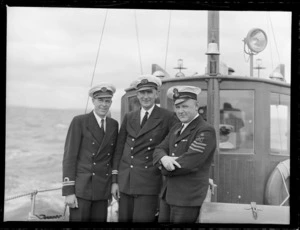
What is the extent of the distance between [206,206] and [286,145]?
953 millimetres

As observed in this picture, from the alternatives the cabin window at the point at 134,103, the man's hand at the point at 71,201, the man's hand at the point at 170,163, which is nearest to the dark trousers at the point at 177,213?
the man's hand at the point at 170,163

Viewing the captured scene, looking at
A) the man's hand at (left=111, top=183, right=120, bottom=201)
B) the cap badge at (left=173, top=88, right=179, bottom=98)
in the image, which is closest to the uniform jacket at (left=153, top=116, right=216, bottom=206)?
the cap badge at (left=173, top=88, right=179, bottom=98)

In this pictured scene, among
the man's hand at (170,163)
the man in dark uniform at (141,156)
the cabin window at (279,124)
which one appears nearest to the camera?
the man's hand at (170,163)

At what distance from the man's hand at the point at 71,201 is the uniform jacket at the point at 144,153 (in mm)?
433

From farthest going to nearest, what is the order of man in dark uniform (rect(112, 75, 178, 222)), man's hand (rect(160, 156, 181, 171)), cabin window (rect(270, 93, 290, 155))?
cabin window (rect(270, 93, 290, 155)) < man in dark uniform (rect(112, 75, 178, 222)) < man's hand (rect(160, 156, 181, 171))

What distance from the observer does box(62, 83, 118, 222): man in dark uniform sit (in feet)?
13.9

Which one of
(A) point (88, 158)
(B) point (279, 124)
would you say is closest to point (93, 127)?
(A) point (88, 158)

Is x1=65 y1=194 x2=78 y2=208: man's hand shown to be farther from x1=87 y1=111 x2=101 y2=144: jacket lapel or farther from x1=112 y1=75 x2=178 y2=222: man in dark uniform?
x1=87 y1=111 x2=101 y2=144: jacket lapel

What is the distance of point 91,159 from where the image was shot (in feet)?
13.9

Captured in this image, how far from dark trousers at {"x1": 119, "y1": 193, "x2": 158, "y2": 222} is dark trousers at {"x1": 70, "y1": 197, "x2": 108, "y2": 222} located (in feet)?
0.53

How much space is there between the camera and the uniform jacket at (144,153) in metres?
4.22

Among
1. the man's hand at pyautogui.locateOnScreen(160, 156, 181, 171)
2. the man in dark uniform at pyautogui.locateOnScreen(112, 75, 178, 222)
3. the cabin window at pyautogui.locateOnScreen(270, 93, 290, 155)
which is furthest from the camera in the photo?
the cabin window at pyautogui.locateOnScreen(270, 93, 290, 155)

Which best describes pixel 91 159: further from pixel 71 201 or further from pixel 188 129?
pixel 188 129

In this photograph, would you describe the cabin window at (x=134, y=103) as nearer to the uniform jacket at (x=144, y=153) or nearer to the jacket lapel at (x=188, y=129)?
the uniform jacket at (x=144, y=153)
